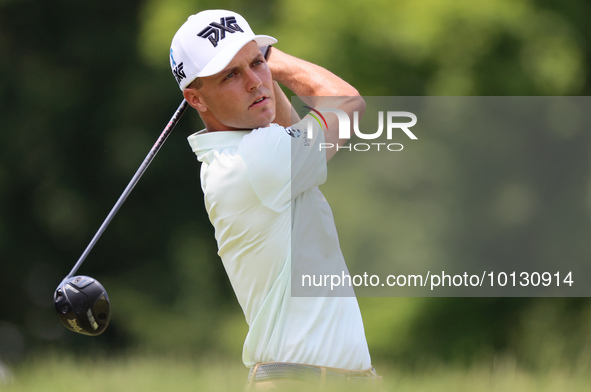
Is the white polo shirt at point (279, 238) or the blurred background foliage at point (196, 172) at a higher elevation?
the blurred background foliage at point (196, 172)

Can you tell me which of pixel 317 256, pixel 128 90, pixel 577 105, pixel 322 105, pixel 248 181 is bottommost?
pixel 317 256

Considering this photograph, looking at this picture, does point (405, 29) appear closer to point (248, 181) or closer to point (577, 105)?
point (577, 105)

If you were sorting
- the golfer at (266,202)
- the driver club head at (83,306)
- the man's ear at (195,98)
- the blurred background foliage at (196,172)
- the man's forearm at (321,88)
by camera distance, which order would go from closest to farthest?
1. the golfer at (266,202)
2. the man's forearm at (321,88)
3. the man's ear at (195,98)
4. the driver club head at (83,306)
5. the blurred background foliage at (196,172)

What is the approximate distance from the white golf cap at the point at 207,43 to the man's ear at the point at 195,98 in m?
0.02

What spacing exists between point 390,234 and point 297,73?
5.22 metres

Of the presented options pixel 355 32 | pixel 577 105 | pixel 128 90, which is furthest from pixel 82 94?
pixel 577 105

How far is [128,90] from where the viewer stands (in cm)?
1174

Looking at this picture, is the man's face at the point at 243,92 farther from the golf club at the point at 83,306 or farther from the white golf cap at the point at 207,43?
the golf club at the point at 83,306

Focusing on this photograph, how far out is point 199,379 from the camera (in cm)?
342

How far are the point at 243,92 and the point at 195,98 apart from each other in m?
0.18

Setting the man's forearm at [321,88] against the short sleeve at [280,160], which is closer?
the short sleeve at [280,160]

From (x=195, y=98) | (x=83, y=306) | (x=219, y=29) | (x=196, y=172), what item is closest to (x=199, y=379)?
(x=83, y=306)

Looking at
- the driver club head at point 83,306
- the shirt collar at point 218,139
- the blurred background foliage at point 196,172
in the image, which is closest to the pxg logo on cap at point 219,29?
the shirt collar at point 218,139

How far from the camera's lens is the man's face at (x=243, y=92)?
9.17 feet
